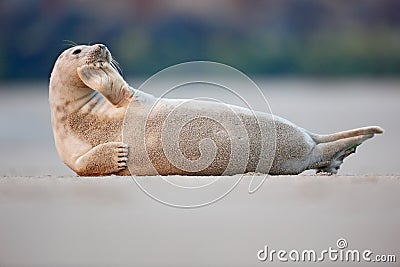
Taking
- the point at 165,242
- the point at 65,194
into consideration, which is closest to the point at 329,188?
the point at 165,242

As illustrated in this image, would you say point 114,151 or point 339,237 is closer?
point 339,237

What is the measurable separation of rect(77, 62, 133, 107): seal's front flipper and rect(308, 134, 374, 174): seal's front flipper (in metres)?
0.92

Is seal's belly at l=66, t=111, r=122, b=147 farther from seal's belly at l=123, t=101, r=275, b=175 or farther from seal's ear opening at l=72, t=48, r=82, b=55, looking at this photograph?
seal's ear opening at l=72, t=48, r=82, b=55

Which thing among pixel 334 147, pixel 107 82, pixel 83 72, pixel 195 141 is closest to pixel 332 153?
pixel 334 147

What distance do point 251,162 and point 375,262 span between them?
0.89 m

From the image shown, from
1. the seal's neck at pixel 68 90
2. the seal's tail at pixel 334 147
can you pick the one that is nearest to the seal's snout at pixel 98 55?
the seal's neck at pixel 68 90

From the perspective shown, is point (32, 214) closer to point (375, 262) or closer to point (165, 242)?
point (165, 242)

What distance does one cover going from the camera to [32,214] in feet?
13.2

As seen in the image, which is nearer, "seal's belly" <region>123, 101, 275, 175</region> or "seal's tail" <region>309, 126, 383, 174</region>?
"seal's belly" <region>123, 101, 275, 175</region>

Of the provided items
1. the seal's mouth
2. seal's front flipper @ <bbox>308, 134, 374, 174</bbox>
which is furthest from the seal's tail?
the seal's mouth

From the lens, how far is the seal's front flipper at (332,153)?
4.59m

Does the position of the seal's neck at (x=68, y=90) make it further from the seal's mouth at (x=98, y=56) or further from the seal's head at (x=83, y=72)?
the seal's mouth at (x=98, y=56)

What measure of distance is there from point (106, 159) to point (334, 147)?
1.08 meters

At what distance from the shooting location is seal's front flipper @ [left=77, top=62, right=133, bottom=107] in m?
4.34
